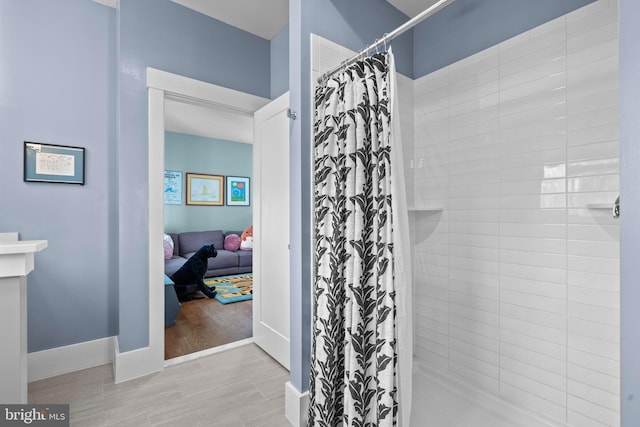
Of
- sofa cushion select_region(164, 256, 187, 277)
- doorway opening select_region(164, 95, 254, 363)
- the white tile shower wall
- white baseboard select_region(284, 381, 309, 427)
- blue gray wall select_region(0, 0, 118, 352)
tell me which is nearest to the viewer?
the white tile shower wall

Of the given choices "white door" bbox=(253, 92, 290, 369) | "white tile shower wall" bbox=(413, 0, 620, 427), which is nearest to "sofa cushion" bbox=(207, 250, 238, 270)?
"white door" bbox=(253, 92, 290, 369)

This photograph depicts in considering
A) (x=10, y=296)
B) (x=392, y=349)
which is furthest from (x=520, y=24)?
(x=10, y=296)

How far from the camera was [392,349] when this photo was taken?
3.96 feet

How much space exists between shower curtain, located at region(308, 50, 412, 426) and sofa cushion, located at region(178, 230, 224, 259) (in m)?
4.46

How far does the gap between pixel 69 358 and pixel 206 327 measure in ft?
3.46

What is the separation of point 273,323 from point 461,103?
2.17 meters

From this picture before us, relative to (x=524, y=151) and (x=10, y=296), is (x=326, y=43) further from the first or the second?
(x=10, y=296)

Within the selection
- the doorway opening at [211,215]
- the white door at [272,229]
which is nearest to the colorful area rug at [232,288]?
the doorway opening at [211,215]

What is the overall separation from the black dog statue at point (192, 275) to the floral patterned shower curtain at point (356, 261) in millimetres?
2906

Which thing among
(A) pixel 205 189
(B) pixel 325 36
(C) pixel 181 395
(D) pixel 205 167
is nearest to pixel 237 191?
(A) pixel 205 189

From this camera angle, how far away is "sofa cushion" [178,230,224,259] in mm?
5305

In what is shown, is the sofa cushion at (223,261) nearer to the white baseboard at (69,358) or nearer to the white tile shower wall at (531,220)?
the white baseboard at (69,358)

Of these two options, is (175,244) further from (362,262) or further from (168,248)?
(362,262)

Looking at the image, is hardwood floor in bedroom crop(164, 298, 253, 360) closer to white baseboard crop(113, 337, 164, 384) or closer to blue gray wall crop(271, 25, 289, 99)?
white baseboard crop(113, 337, 164, 384)
